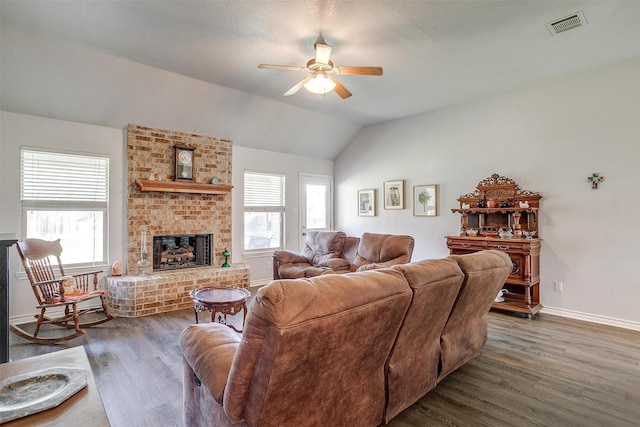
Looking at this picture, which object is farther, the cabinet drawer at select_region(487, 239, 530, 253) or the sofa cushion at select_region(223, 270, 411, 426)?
the cabinet drawer at select_region(487, 239, 530, 253)

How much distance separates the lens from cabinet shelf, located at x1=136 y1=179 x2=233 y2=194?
4.53 meters

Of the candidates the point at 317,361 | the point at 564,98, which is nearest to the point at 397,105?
the point at 564,98

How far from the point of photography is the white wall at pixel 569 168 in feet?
12.6

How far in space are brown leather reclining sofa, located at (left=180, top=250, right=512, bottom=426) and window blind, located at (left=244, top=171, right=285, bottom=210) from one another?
4.25m

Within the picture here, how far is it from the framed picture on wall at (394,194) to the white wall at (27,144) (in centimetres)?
435

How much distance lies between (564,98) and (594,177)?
1075 millimetres

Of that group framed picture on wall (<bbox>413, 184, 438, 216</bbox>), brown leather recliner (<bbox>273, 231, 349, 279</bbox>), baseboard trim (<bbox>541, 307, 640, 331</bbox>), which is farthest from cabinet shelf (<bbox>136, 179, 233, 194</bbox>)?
baseboard trim (<bbox>541, 307, 640, 331</bbox>)

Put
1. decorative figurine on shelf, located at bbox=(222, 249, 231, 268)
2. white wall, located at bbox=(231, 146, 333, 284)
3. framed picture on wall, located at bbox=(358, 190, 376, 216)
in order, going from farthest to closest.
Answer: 1. framed picture on wall, located at bbox=(358, 190, 376, 216)
2. white wall, located at bbox=(231, 146, 333, 284)
3. decorative figurine on shelf, located at bbox=(222, 249, 231, 268)

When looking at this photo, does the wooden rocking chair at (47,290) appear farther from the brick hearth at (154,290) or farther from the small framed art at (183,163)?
the small framed art at (183,163)

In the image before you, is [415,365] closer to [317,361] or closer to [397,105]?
[317,361]

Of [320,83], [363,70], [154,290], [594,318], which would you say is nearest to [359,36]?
[363,70]

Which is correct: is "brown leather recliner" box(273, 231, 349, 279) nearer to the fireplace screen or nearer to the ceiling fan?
the fireplace screen

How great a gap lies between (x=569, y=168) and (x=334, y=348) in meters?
4.32

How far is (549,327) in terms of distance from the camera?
3805 mm
